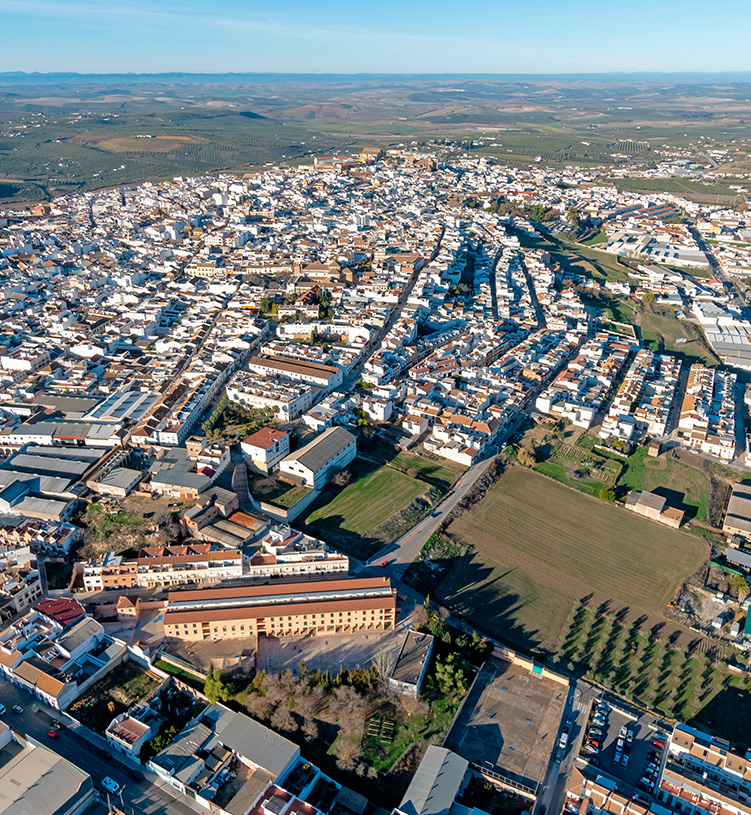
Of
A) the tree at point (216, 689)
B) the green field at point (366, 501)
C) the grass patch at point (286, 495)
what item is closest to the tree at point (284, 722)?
the tree at point (216, 689)

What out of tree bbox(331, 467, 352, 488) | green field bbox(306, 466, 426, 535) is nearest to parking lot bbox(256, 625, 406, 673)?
green field bbox(306, 466, 426, 535)

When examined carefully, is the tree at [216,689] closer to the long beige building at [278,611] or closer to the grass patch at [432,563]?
the long beige building at [278,611]

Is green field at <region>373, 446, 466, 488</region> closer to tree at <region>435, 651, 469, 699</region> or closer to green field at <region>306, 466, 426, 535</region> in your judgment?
green field at <region>306, 466, 426, 535</region>

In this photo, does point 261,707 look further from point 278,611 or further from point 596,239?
point 596,239

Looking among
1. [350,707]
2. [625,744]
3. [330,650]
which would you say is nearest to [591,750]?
[625,744]

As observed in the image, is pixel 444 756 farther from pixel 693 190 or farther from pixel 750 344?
pixel 693 190
